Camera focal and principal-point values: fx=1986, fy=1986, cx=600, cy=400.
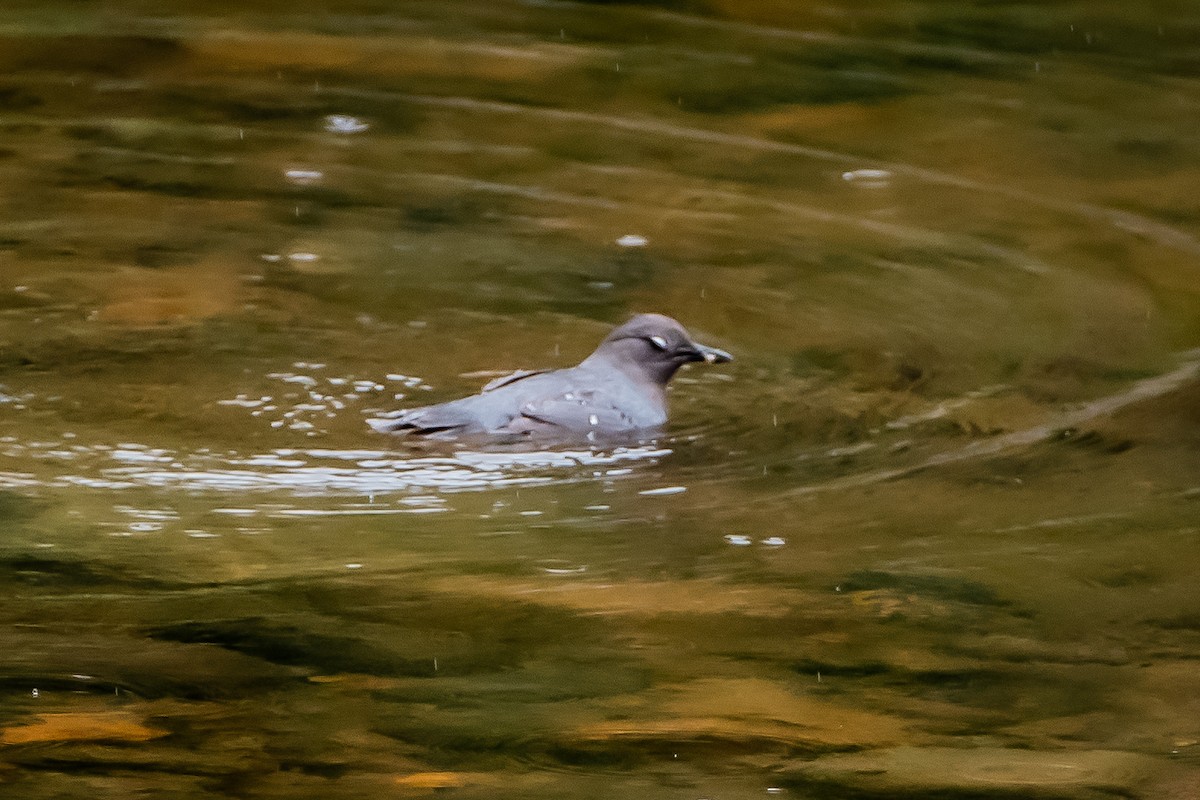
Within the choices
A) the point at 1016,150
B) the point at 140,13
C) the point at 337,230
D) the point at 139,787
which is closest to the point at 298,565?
the point at 139,787

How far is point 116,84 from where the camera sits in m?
11.1

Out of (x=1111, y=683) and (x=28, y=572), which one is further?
(x=28, y=572)

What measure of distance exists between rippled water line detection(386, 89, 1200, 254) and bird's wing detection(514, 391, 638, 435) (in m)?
3.49

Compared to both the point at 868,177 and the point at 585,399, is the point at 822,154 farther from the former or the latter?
the point at 585,399

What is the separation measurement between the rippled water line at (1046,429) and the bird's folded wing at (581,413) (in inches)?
30.9

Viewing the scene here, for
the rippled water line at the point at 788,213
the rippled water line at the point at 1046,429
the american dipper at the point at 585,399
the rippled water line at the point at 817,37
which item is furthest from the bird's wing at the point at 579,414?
the rippled water line at the point at 817,37

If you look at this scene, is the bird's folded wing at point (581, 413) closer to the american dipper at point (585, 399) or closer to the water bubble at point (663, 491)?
the american dipper at point (585, 399)

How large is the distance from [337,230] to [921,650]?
481 cm

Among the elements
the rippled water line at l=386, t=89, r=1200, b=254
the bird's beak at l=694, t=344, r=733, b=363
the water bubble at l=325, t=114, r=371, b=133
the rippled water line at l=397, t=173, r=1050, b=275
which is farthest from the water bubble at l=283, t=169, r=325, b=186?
the bird's beak at l=694, t=344, r=733, b=363

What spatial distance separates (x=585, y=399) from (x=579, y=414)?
6 centimetres

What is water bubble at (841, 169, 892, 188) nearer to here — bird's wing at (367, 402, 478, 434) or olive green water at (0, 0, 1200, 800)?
olive green water at (0, 0, 1200, 800)

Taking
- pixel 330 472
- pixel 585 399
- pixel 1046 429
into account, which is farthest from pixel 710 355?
pixel 330 472

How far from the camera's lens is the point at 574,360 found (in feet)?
24.4

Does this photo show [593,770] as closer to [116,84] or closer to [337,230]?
[337,230]
